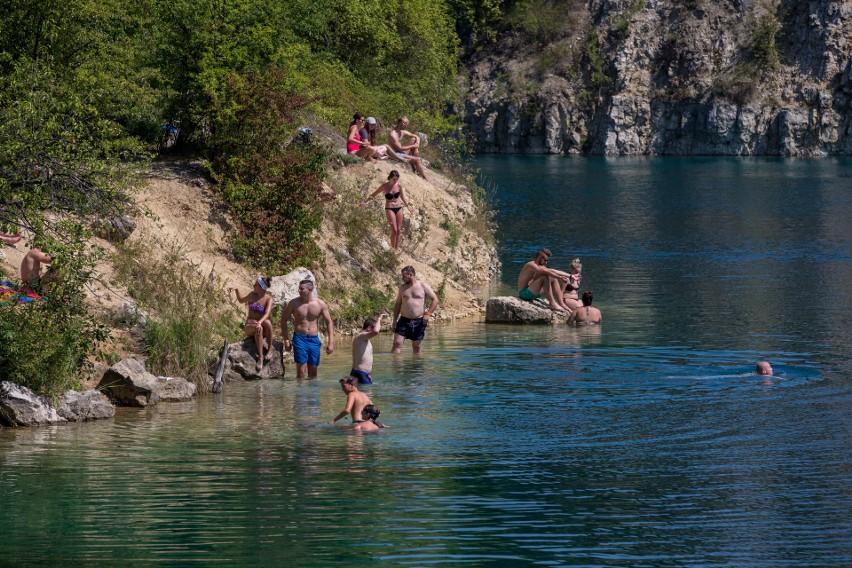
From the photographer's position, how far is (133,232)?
2667 centimetres

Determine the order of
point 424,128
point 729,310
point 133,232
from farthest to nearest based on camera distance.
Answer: point 424,128 → point 729,310 → point 133,232

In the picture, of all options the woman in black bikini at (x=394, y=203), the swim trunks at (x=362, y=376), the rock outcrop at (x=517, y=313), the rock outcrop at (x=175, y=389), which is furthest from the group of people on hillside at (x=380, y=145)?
the rock outcrop at (x=175, y=389)

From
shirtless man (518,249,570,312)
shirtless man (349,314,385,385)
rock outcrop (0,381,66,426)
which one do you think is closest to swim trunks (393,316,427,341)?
shirtless man (349,314,385,385)

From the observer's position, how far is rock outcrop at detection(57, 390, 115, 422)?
20.0 meters

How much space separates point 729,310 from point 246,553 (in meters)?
20.7

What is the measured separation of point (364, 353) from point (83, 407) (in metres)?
4.92

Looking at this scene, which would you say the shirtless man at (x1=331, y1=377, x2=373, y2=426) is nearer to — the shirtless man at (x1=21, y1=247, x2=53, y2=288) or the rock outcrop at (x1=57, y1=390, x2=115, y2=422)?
the rock outcrop at (x1=57, y1=390, x2=115, y2=422)

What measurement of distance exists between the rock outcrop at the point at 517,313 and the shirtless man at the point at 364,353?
7.81 meters

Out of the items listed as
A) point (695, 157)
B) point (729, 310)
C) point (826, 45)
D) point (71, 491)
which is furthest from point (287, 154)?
point (826, 45)

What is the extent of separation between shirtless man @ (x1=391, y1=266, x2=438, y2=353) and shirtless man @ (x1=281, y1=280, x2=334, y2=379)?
102 inches

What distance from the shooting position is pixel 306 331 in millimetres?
23406

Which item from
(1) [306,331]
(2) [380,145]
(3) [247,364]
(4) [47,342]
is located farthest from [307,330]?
(2) [380,145]

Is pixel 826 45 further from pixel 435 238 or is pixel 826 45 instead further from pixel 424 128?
pixel 435 238

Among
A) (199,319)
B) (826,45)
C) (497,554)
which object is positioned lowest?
(497,554)
